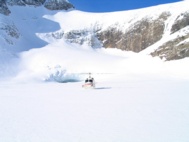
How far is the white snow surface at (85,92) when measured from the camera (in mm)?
8289

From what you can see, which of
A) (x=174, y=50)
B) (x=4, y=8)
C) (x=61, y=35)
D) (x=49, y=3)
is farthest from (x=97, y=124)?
(x=49, y=3)

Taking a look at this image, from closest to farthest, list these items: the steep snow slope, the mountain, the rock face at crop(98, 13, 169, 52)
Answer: the steep snow slope → the mountain → the rock face at crop(98, 13, 169, 52)

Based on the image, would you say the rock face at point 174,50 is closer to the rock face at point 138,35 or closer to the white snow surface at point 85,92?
the white snow surface at point 85,92

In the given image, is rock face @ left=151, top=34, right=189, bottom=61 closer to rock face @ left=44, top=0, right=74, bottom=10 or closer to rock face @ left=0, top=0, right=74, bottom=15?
rock face @ left=44, top=0, right=74, bottom=10

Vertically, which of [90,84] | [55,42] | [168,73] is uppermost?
[55,42]

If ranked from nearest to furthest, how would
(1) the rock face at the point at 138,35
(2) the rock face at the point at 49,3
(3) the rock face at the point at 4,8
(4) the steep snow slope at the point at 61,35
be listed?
(4) the steep snow slope at the point at 61,35 → (1) the rock face at the point at 138,35 → (3) the rock face at the point at 4,8 → (2) the rock face at the point at 49,3

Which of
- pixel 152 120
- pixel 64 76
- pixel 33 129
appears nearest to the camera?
pixel 33 129

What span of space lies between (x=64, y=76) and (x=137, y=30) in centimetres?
2878

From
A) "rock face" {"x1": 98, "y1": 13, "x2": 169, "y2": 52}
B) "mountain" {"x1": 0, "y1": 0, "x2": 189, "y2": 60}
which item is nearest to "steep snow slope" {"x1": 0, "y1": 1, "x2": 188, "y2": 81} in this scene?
"mountain" {"x1": 0, "y1": 0, "x2": 189, "y2": 60}

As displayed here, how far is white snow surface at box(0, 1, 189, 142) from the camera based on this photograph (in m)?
8.29

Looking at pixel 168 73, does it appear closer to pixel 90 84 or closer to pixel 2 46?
pixel 90 84

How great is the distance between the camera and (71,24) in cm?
7462

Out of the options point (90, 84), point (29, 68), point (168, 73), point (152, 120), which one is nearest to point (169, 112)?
point (152, 120)

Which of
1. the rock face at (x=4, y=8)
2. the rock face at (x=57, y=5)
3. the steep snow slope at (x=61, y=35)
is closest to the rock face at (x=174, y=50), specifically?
the steep snow slope at (x=61, y=35)
